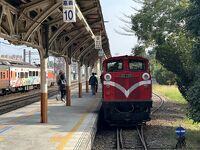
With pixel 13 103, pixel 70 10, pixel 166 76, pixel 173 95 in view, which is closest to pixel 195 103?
pixel 70 10

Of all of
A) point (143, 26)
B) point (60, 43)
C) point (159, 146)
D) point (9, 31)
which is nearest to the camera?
point (9, 31)

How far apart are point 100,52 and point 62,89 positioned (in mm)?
5971

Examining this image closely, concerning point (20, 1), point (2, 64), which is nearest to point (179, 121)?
point (20, 1)

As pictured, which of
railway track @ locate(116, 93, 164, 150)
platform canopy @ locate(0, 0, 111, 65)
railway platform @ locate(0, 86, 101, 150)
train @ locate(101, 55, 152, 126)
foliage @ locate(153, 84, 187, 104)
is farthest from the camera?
foliage @ locate(153, 84, 187, 104)

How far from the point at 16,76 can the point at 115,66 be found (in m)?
22.8

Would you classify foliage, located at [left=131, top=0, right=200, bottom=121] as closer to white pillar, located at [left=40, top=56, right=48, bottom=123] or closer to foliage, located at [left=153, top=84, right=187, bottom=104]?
foliage, located at [left=153, top=84, right=187, bottom=104]

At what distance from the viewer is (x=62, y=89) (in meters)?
23.7

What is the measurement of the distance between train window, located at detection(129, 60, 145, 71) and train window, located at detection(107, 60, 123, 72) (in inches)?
15.5

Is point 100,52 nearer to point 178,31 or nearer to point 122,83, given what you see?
point 178,31

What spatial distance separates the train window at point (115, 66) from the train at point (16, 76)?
1764 cm

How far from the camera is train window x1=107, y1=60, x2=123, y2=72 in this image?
1681 centimetres

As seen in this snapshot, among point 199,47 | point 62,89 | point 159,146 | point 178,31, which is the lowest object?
point 159,146

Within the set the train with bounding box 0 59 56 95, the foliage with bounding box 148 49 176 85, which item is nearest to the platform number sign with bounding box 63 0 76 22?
the foliage with bounding box 148 49 176 85

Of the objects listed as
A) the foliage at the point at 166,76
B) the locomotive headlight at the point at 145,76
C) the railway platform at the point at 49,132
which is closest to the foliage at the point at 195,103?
the locomotive headlight at the point at 145,76
